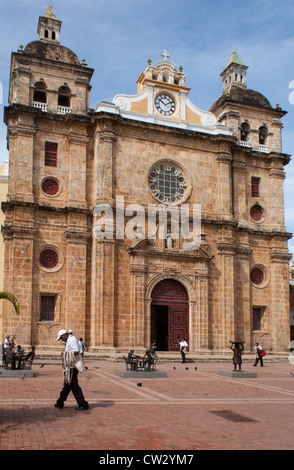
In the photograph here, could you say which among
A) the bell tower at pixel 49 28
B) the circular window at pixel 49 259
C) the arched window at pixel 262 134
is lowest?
the circular window at pixel 49 259

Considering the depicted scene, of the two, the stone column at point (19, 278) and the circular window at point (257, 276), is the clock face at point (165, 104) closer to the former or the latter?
the stone column at point (19, 278)

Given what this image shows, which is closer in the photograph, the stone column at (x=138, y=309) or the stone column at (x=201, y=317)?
the stone column at (x=138, y=309)

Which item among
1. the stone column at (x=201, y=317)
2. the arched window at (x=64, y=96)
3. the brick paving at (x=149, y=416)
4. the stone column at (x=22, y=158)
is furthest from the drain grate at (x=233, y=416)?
the arched window at (x=64, y=96)

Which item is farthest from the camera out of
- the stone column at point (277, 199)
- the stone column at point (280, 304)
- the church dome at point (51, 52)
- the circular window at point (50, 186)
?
the stone column at point (277, 199)

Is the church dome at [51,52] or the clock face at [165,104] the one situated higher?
the church dome at [51,52]

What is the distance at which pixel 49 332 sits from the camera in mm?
28562

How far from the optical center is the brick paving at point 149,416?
8.71 meters

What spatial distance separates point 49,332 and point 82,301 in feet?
8.24

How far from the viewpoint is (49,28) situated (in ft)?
111

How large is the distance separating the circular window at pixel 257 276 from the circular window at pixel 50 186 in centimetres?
1456

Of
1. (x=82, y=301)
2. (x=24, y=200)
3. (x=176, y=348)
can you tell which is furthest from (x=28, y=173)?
(x=176, y=348)

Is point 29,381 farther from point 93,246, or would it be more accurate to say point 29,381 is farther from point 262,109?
point 262,109

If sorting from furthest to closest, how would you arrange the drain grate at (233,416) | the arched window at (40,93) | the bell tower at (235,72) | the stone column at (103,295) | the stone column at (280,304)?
1. the bell tower at (235,72)
2. the stone column at (280,304)
3. the arched window at (40,93)
4. the stone column at (103,295)
5. the drain grate at (233,416)

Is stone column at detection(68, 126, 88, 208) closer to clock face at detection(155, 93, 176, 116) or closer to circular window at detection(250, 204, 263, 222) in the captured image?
clock face at detection(155, 93, 176, 116)
